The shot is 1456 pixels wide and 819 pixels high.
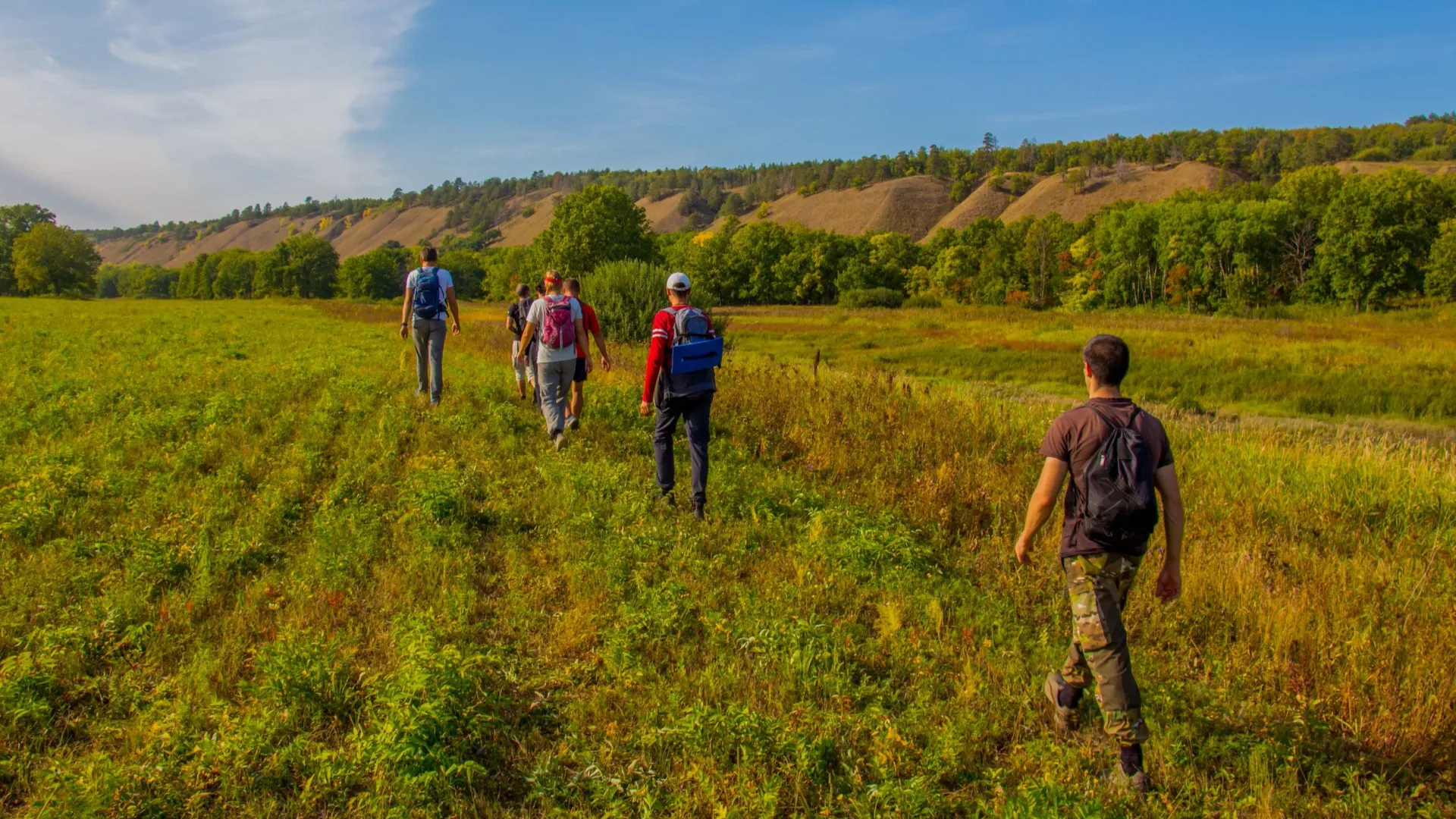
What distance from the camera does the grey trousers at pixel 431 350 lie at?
10211mm

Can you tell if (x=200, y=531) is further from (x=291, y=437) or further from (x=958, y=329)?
(x=958, y=329)

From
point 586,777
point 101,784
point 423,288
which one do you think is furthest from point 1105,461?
point 423,288

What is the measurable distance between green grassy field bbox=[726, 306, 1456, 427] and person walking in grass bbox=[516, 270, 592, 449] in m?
11.0

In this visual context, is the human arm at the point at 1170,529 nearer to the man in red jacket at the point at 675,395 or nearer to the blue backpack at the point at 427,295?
the man in red jacket at the point at 675,395

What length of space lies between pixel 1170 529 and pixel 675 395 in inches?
163

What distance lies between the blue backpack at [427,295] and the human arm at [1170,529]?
358 inches

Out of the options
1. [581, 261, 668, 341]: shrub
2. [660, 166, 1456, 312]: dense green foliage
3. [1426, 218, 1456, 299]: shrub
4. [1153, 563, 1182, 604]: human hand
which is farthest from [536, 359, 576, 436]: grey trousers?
[1426, 218, 1456, 299]: shrub

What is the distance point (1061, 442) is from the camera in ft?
12.0

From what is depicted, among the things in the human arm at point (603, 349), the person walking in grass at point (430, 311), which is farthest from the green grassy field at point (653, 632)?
the person walking in grass at point (430, 311)

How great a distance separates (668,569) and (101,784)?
10.9ft

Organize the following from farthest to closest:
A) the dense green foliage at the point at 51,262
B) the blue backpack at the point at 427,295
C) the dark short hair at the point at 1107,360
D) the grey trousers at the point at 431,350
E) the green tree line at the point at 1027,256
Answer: the dense green foliage at the point at 51,262, the green tree line at the point at 1027,256, the grey trousers at the point at 431,350, the blue backpack at the point at 427,295, the dark short hair at the point at 1107,360

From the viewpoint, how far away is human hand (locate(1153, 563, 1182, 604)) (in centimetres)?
366

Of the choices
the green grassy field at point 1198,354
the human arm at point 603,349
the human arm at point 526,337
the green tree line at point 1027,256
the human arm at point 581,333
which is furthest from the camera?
the green tree line at point 1027,256

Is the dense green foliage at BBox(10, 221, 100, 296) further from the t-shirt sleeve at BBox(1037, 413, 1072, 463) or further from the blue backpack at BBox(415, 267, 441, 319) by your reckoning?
the t-shirt sleeve at BBox(1037, 413, 1072, 463)
